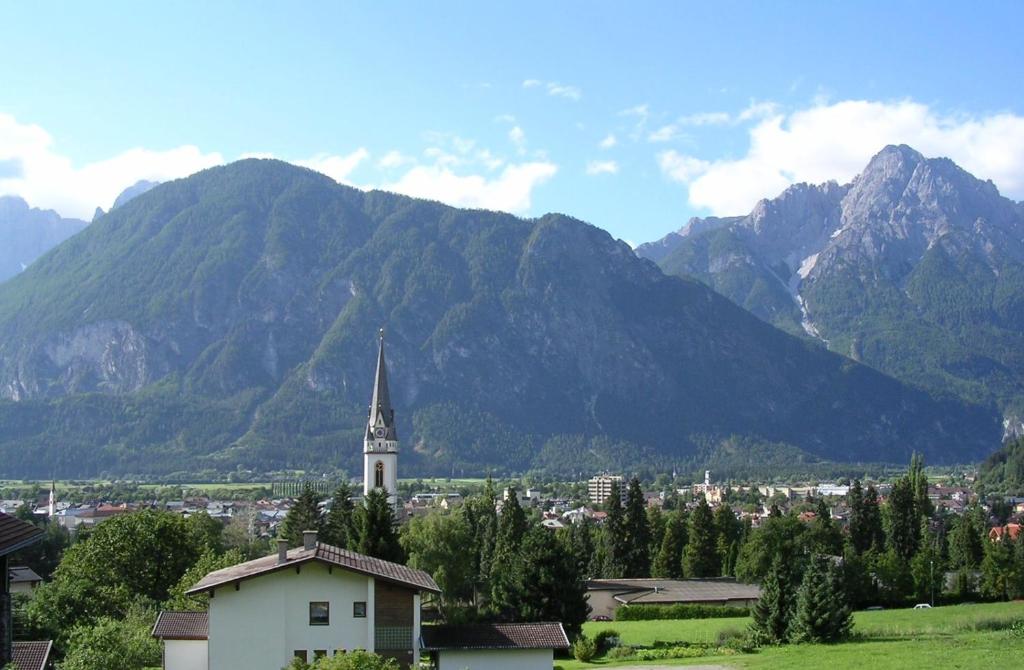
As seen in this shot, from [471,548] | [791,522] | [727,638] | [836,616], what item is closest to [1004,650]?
[836,616]

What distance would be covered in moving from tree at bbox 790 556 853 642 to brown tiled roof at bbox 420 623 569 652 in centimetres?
1473

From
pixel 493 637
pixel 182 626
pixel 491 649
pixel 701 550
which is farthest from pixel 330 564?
pixel 701 550

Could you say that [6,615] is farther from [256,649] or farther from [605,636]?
[605,636]

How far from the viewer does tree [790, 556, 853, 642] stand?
2227 inches

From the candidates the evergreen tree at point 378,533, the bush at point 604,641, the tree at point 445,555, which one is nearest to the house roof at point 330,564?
the bush at point 604,641

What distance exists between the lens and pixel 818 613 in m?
56.8

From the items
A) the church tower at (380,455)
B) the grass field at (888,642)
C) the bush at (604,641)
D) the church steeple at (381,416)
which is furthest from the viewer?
the church steeple at (381,416)

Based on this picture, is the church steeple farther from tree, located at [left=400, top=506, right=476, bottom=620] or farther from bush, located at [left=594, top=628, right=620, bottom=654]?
bush, located at [left=594, top=628, right=620, bottom=654]

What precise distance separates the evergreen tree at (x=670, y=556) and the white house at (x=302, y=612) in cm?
5599

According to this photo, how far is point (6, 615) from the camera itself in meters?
23.1

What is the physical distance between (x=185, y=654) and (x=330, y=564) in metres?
8.79

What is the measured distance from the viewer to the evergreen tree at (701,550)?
94938 mm

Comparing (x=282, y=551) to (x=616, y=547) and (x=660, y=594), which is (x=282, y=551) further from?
(x=616, y=547)

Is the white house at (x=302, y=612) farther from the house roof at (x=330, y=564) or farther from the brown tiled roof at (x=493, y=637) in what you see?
the brown tiled roof at (x=493, y=637)
